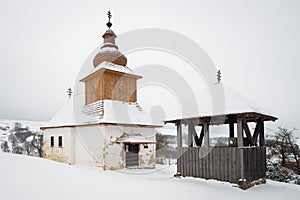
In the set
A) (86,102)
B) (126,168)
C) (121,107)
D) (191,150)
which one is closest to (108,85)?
(121,107)

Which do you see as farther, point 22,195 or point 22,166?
point 22,166

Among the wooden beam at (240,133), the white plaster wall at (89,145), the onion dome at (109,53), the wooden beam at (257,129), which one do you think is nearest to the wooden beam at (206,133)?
the wooden beam at (240,133)

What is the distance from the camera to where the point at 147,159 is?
16453mm

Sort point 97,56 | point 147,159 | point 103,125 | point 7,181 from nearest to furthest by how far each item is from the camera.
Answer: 1. point 7,181
2. point 103,125
3. point 147,159
4. point 97,56

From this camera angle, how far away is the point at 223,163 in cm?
972

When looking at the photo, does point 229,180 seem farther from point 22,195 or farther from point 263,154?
point 22,195

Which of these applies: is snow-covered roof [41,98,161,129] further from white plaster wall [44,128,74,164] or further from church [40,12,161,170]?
white plaster wall [44,128,74,164]

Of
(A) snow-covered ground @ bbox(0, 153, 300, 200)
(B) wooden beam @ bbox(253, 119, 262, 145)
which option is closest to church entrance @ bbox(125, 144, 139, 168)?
(A) snow-covered ground @ bbox(0, 153, 300, 200)

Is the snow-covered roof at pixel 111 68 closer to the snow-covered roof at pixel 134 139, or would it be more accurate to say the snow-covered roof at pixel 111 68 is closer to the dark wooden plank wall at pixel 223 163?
the snow-covered roof at pixel 134 139

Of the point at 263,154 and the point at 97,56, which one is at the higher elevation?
the point at 97,56

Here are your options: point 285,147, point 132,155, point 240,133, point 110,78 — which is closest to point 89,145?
point 132,155

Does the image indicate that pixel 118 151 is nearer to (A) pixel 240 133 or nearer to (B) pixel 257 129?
(A) pixel 240 133

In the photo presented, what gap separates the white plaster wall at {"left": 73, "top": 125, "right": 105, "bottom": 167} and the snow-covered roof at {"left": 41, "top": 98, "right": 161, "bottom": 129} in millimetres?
596

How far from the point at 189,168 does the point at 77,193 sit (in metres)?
6.13
